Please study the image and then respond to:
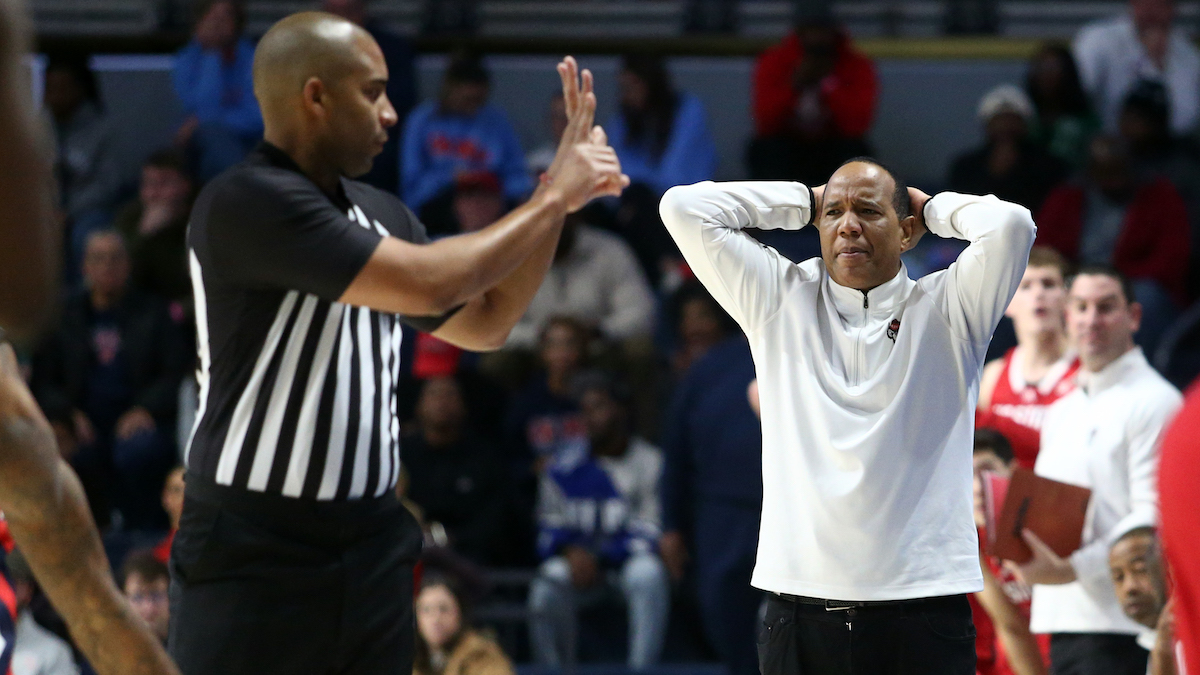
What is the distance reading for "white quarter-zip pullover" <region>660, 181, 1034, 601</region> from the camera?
126 inches

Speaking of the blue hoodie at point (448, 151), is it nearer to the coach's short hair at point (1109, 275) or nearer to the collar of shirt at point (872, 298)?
the coach's short hair at point (1109, 275)

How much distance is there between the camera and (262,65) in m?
3.22

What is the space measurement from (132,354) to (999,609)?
513 centimetres

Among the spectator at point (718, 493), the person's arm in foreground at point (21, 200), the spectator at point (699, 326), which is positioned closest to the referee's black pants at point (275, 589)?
the person's arm in foreground at point (21, 200)

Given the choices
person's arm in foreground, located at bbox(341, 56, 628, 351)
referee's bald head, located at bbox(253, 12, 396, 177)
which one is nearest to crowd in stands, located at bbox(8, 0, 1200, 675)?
person's arm in foreground, located at bbox(341, 56, 628, 351)

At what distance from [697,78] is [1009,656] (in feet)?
20.0

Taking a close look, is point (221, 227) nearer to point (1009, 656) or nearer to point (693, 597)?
point (1009, 656)

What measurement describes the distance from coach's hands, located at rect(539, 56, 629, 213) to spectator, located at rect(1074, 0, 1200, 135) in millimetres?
6499

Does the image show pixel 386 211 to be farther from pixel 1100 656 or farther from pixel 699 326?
pixel 699 326

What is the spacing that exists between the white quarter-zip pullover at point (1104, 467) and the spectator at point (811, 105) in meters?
3.72

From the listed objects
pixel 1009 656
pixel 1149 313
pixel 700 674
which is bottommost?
pixel 700 674

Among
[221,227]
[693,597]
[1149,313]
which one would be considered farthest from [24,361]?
[1149,313]

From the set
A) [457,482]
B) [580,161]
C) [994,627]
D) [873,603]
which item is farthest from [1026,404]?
[457,482]

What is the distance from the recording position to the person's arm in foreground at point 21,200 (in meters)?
1.33
